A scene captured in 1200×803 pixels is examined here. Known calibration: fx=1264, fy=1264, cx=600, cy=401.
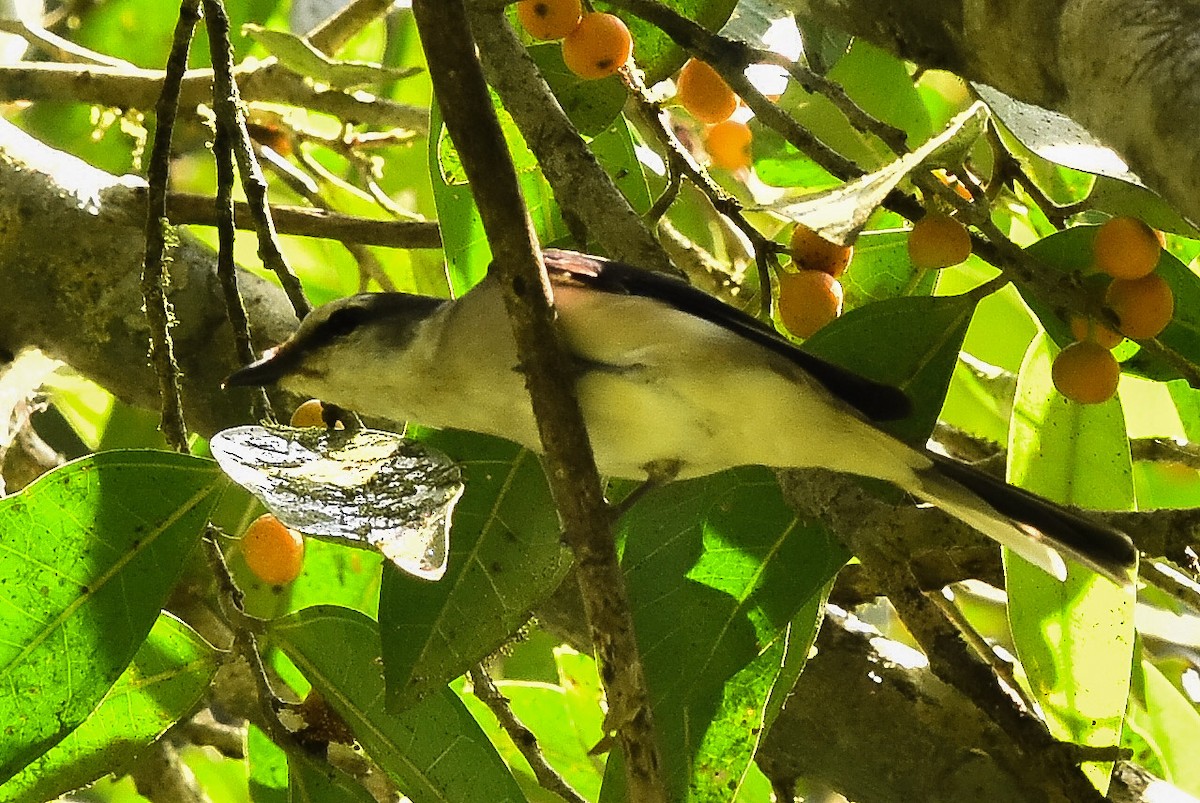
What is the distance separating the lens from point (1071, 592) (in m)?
1.71

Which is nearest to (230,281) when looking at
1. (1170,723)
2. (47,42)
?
(47,42)

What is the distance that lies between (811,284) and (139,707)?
1.01 metres

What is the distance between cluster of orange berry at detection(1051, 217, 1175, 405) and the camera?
4.59 feet

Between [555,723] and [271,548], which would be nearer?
[271,548]

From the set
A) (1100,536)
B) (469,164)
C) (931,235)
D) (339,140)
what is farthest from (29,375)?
(1100,536)

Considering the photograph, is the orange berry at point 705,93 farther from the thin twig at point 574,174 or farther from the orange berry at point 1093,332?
the orange berry at point 1093,332

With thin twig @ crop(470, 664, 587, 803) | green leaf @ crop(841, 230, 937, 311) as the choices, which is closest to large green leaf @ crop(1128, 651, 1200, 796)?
green leaf @ crop(841, 230, 937, 311)

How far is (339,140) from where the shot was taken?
106 inches

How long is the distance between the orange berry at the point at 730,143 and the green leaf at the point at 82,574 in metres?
1.43

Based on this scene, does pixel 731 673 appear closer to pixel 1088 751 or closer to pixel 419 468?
pixel 1088 751

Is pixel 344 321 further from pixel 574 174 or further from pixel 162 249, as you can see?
pixel 574 174

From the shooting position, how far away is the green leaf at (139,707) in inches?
60.6

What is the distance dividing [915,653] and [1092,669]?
38 centimetres

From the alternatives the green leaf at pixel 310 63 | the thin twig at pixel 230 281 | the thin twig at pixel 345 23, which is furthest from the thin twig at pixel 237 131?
the thin twig at pixel 345 23
